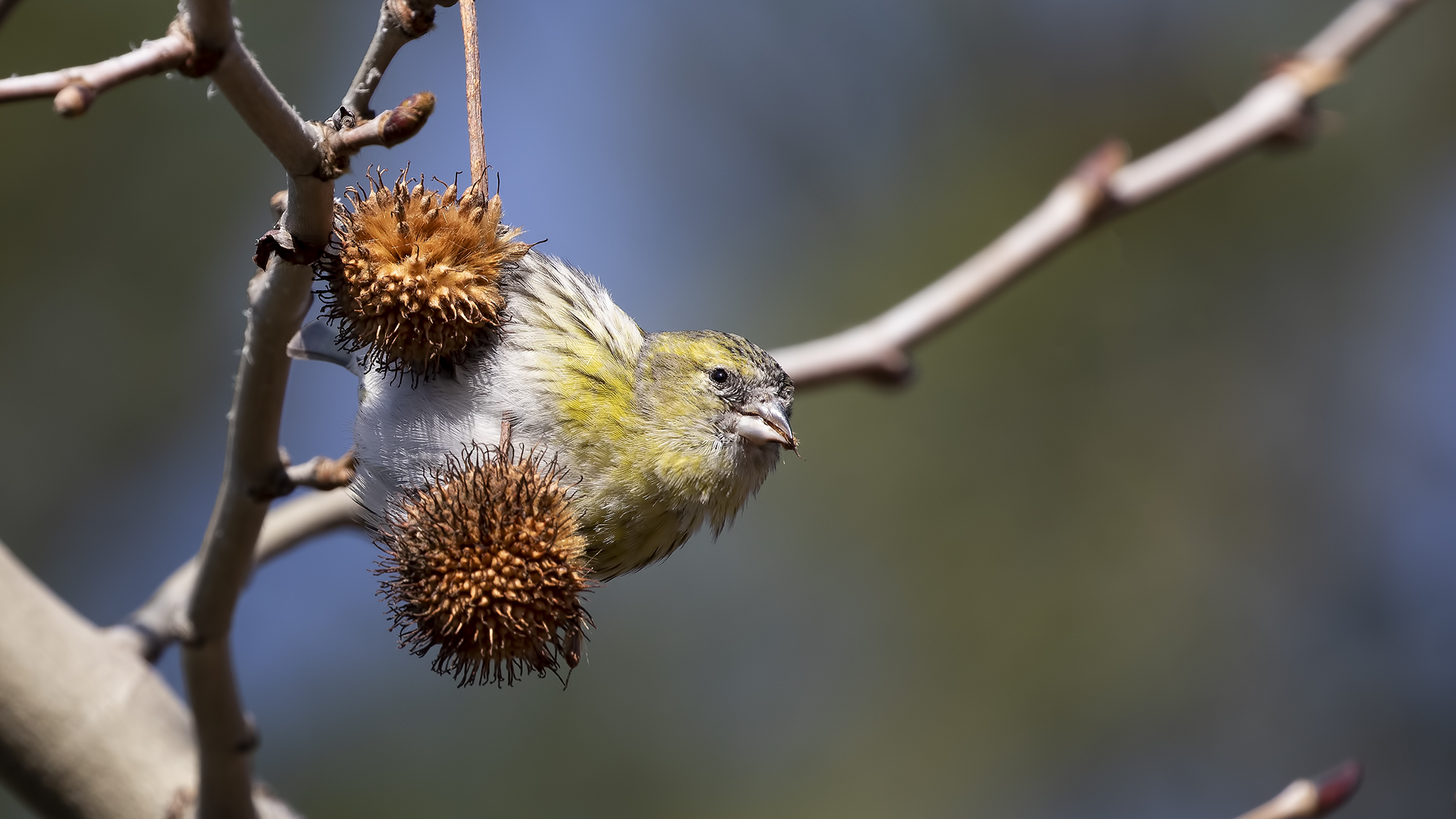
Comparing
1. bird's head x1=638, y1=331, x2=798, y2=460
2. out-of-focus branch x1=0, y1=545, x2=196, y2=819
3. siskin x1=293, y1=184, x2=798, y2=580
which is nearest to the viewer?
siskin x1=293, y1=184, x2=798, y2=580

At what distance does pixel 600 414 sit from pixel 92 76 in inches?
63.6

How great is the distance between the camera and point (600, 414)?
9.76ft

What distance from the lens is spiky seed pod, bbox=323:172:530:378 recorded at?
2.17 meters

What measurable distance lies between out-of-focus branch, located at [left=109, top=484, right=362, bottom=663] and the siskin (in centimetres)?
51

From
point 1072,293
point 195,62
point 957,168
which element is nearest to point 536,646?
point 195,62

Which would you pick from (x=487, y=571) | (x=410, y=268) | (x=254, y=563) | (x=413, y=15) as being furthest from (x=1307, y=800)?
(x=254, y=563)

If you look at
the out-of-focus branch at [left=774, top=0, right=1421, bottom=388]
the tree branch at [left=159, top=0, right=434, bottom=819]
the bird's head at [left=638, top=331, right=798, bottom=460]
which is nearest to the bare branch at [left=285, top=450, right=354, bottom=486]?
the tree branch at [left=159, top=0, right=434, bottom=819]

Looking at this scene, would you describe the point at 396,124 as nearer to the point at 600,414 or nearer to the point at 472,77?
the point at 472,77

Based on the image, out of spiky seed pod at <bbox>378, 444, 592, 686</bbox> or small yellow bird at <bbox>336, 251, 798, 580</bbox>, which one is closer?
spiky seed pod at <bbox>378, 444, 592, 686</bbox>

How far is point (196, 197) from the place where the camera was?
905cm

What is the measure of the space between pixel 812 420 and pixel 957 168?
10.5 ft

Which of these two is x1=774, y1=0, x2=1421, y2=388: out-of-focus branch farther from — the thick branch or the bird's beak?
the thick branch

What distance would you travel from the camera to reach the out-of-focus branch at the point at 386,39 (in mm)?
1836

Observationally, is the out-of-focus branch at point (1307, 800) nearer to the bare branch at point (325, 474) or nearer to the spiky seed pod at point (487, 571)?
the spiky seed pod at point (487, 571)
